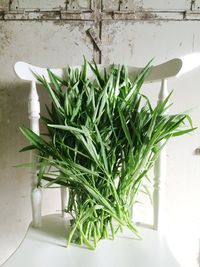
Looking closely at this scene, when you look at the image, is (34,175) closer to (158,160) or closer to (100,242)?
(100,242)

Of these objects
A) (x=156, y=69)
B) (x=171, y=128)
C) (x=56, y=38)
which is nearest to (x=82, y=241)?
(x=171, y=128)

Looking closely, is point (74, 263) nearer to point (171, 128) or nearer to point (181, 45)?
point (171, 128)

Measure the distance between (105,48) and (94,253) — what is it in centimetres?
72

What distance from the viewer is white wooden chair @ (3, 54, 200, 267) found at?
65 cm

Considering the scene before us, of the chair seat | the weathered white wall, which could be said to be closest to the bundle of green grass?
the chair seat

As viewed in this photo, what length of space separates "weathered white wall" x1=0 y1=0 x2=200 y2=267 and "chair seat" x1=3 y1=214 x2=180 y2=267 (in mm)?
378

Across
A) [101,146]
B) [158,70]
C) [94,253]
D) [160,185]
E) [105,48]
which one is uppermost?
[105,48]

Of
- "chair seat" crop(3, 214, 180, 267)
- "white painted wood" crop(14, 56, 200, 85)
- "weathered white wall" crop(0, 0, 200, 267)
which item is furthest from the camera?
"weathered white wall" crop(0, 0, 200, 267)

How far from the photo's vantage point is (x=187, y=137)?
107 cm

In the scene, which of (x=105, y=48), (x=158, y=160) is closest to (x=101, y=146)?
(x=158, y=160)

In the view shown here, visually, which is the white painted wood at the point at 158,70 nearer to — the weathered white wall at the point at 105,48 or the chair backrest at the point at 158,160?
the chair backrest at the point at 158,160

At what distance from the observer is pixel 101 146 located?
26.1 inches

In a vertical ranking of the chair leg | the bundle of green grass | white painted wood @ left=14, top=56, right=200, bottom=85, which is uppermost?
white painted wood @ left=14, top=56, right=200, bottom=85

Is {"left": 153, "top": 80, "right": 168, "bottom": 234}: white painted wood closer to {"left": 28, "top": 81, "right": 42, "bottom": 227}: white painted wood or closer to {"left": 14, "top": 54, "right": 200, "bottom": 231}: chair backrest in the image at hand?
{"left": 14, "top": 54, "right": 200, "bottom": 231}: chair backrest
